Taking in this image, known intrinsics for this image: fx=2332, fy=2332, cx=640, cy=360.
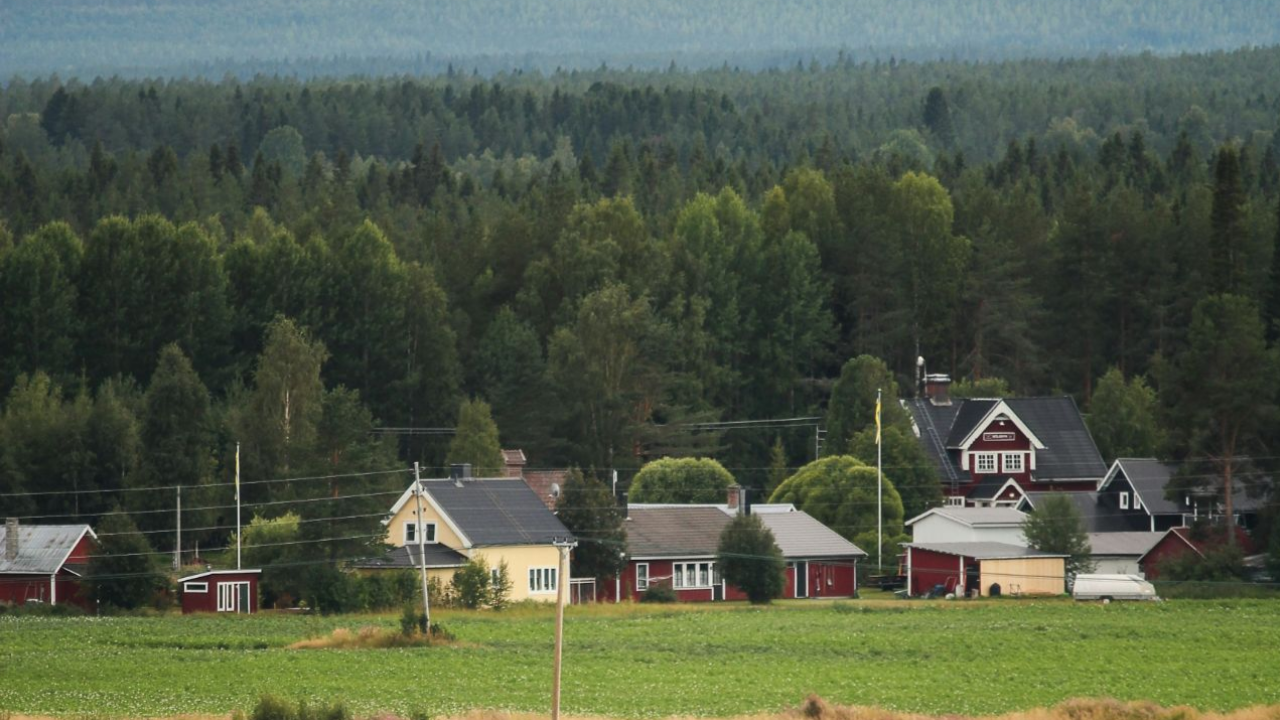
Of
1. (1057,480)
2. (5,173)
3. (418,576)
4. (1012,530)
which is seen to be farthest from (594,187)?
(418,576)

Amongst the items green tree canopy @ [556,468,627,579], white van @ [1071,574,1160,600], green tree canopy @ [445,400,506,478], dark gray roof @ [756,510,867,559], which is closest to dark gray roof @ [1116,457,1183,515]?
dark gray roof @ [756,510,867,559]

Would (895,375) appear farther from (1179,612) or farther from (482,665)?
(482,665)

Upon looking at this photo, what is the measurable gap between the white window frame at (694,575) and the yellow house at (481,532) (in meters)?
4.45

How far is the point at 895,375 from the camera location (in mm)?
113750

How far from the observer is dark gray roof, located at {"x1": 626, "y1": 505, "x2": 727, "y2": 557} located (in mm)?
76625

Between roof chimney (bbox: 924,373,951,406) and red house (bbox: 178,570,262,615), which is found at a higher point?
roof chimney (bbox: 924,373,951,406)

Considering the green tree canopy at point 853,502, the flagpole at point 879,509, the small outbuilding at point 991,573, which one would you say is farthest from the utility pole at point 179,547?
the small outbuilding at point 991,573

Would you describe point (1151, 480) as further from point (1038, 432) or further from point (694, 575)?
point (694, 575)

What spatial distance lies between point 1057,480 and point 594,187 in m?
67.4

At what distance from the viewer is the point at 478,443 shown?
293 feet

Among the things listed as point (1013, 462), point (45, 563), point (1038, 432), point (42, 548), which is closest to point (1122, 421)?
point (1038, 432)

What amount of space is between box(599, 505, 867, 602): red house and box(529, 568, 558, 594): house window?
1781mm

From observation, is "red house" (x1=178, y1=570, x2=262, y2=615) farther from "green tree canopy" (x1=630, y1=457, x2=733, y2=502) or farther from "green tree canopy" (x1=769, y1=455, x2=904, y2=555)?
"green tree canopy" (x1=769, y1=455, x2=904, y2=555)

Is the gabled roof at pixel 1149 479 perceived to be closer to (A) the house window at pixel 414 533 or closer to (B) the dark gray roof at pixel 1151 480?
(B) the dark gray roof at pixel 1151 480
